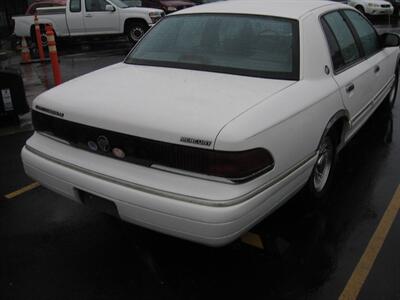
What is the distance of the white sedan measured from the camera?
2676mm

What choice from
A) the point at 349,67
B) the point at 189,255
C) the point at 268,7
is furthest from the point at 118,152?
the point at 349,67

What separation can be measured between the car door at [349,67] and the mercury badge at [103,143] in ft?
6.24

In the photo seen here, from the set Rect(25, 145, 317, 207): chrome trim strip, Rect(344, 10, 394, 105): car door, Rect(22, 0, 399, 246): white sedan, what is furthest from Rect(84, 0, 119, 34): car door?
Rect(25, 145, 317, 207): chrome trim strip

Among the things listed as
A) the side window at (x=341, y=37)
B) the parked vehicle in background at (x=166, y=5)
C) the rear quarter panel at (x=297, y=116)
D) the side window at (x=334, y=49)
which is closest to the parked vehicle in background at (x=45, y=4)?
the parked vehicle in background at (x=166, y=5)

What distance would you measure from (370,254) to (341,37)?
193 cm

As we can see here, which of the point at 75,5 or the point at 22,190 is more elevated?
the point at 75,5

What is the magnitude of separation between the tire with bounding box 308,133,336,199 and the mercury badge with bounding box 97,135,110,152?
158 cm

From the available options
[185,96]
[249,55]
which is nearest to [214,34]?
[249,55]

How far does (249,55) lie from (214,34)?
41 centimetres

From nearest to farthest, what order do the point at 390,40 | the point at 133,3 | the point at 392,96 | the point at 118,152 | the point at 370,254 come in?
the point at 118,152
the point at 370,254
the point at 390,40
the point at 392,96
the point at 133,3

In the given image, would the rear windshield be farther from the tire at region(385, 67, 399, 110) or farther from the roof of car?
the tire at region(385, 67, 399, 110)

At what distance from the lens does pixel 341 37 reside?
164 inches

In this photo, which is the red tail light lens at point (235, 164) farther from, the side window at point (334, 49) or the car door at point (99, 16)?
the car door at point (99, 16)

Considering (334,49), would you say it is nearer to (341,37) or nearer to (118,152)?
(341,37)
